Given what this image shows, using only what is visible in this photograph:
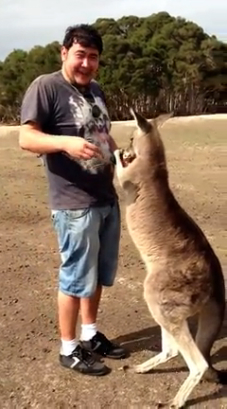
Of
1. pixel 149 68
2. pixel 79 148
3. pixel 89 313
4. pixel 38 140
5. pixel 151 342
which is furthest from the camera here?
pixel 149 68

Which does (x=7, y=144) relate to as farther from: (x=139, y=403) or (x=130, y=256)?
(x=139, y=403)

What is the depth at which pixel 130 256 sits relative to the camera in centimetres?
654

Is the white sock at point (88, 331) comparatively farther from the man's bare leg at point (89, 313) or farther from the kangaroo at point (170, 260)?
the kangaroo at point (170, 260)

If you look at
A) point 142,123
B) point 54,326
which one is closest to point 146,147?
point 142,123

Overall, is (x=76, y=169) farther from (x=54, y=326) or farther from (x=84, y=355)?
(x=54, y=326)

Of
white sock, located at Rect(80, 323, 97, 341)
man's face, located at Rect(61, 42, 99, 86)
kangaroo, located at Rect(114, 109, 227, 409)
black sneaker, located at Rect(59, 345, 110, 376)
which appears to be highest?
man's face, located at Rect(61, 42, 99, 86)

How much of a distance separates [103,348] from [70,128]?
1429mm

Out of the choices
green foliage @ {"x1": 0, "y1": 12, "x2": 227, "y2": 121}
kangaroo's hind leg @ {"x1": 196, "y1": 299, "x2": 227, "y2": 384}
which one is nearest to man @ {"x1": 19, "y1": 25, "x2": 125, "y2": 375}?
kangaroo's hind leg @ {"x1": 196, "y1": 299, "x2": 227, "y2": 384}

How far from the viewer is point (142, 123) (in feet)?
12.6

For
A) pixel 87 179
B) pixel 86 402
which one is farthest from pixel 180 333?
pixel 87 179

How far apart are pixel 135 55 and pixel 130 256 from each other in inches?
1184

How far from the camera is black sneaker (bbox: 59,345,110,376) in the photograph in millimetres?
4043

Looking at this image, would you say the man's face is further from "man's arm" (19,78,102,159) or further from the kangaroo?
the kangaroo

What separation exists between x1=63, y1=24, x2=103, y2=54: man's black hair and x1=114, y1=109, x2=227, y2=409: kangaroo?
443 mm
